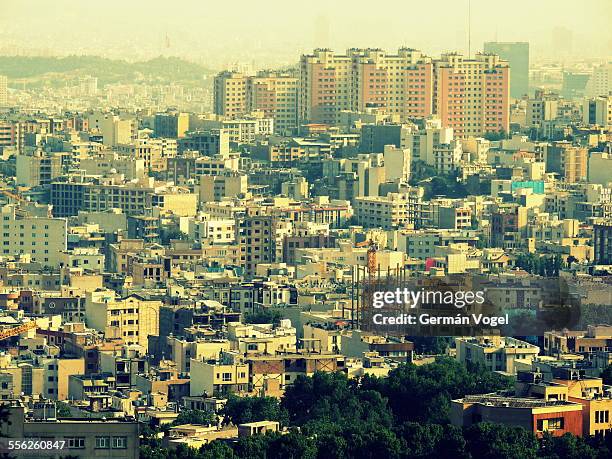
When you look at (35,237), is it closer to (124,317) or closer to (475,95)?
(124,317)

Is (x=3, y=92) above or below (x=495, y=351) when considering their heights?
above

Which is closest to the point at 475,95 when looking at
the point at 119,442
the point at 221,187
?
the point at 221,187

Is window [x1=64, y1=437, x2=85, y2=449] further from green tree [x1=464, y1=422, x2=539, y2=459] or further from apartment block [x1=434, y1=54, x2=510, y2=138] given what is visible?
apartment block [x1=434, y1=54, x2=510, y2=138]

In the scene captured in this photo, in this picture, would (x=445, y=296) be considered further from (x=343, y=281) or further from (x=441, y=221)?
(x=441, y=221)

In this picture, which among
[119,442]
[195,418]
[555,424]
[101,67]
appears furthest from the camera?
[101,67]

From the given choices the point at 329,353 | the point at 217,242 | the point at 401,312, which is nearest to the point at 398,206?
the point at 217,242

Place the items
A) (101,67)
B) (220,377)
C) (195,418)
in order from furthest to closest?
(101,67) < (220,377) < (195,418)

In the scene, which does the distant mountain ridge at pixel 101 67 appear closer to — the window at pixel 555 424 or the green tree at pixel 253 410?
the green tree at pixel 253 410
